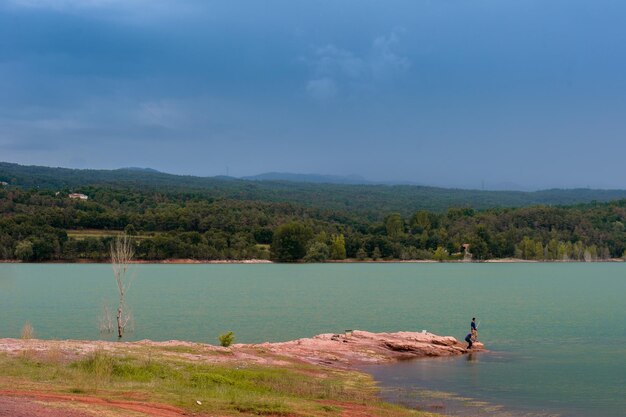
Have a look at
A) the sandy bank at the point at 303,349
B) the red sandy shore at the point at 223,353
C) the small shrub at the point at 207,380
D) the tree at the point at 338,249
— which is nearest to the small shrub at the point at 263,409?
the red sandy shore at the point at 223,353

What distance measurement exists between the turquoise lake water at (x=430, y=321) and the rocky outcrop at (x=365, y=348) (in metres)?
1.70

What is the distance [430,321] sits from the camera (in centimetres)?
5638

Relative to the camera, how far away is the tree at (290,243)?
561 ft

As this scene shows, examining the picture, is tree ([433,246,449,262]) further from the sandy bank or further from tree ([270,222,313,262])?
the sandy bank

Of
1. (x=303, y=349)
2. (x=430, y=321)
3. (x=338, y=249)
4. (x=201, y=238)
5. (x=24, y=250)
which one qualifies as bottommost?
(x=338, y=249)

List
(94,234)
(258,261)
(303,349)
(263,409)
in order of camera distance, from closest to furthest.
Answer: (263,409) < (303,349) < (94,234) < (258,261)

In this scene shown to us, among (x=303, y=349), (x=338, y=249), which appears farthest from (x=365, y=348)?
(x=338, y=249)

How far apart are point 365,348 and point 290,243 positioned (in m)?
132

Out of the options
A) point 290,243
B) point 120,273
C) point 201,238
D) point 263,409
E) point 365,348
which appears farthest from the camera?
point 290,243

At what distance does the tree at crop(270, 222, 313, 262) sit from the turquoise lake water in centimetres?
6057

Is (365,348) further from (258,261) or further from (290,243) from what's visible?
(290,243)

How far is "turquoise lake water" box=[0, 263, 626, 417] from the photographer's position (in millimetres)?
29094

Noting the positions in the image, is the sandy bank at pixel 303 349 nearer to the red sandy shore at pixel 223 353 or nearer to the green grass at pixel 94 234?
the red sandy shore at pixel 223 353

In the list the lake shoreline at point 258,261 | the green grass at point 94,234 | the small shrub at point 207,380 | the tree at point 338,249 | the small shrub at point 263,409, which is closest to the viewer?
the small shrub at point 263,409
